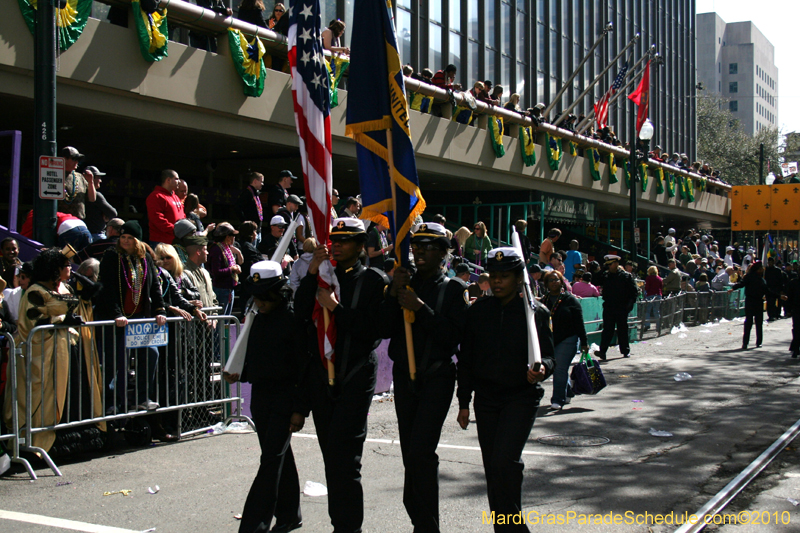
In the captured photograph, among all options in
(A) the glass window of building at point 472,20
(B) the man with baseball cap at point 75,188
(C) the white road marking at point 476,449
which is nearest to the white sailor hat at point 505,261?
(C) the white road marking at point 476,449

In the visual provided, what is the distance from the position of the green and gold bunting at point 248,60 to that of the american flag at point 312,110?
8.36 meters

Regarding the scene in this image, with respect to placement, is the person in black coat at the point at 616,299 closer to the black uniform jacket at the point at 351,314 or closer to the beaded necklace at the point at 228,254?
the beaded necklace at the point at 228,254

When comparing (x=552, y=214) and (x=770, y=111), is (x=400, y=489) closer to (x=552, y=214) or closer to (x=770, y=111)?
(x=552, y=214)

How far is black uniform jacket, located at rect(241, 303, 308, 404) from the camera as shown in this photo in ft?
16.5

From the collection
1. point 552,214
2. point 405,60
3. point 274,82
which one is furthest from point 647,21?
point 274,82

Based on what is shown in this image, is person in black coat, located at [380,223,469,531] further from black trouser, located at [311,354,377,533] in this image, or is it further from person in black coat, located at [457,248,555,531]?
black trouser, located at [311,354,377,533]

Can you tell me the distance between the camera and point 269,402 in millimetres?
5035

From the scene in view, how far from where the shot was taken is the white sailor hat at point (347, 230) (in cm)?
501

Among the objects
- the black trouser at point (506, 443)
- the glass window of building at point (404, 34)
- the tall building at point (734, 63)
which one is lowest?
the black trouser at point (506, 443)

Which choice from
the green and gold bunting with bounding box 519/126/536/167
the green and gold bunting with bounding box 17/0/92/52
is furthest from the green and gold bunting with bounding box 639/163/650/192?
the green and gold bunting with bounding box 17/0/92/52

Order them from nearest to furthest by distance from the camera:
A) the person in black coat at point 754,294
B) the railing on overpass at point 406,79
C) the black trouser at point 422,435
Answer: the black trouser at point 422,435
the railing on overpass at point 406,79
the person in black coat at point 754,294

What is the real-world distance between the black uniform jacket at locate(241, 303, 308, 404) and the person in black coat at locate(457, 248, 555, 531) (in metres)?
1.07

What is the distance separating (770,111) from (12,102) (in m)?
140

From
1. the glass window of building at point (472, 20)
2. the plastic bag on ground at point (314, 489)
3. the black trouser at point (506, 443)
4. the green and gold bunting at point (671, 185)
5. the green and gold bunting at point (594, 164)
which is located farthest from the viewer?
the green and gold bunting at point (671, 185)
